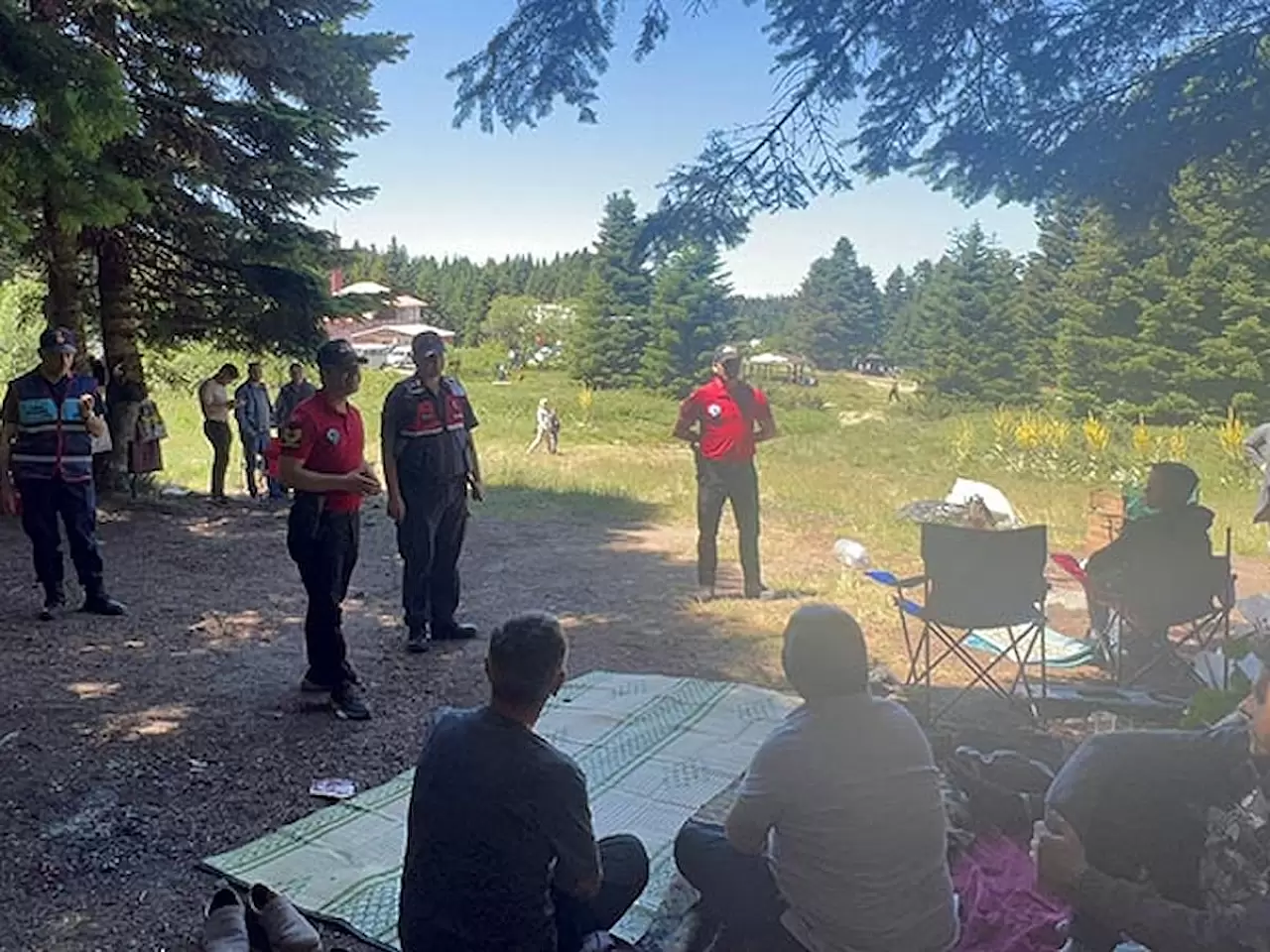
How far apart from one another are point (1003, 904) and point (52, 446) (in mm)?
5060

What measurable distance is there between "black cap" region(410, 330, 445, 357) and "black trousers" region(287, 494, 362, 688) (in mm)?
984

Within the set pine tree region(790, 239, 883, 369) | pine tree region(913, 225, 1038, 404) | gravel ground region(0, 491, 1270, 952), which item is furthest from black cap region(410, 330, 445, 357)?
pine tree region(790, 239, 883, 369)

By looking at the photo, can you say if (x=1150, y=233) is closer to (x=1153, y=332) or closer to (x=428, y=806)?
(x=428, y=806)

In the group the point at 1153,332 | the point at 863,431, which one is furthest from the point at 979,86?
the point at 1153,332

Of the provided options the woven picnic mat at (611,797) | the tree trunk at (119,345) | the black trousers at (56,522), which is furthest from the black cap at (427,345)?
the tree trunk at (119,345)

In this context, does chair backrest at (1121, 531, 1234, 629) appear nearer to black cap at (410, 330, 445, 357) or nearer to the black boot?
black cap at (410, 330, 445, 357)

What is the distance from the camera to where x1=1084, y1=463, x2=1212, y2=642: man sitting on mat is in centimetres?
467

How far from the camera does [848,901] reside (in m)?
2.08

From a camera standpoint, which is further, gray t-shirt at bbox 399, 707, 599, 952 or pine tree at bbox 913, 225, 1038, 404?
pine tree at bbox 913, 225, 1038, 404

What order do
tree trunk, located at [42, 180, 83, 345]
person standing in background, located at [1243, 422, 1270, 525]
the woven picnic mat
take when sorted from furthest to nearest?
tree trunk, located at [42, 180, 83, 345], person standing in background, located at [1243, 422, 1270, 525], the woven picnic mat

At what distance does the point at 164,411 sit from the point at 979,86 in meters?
23.4

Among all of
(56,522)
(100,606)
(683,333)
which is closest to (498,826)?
(56,522)

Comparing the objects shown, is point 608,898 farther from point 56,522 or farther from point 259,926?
point 56,522

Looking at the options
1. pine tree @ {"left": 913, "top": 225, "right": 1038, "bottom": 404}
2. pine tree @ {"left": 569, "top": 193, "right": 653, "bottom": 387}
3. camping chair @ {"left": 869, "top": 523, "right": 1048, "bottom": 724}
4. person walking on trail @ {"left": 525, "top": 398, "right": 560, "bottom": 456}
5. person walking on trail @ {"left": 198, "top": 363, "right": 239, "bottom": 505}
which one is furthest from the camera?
pine tree @ {"left": 569, "top": 193, "right": 653, "bottom": 387}
